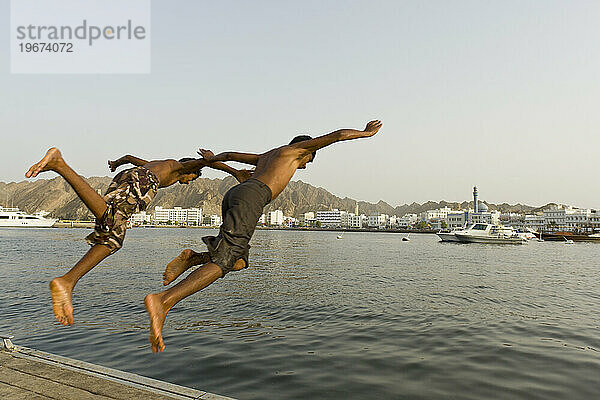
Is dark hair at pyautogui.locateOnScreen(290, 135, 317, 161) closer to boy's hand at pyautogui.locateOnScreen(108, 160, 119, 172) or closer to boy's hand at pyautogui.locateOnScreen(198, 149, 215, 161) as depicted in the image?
boy's hand at pyautogui.locateOnScreen(198, 149, 215, 161)

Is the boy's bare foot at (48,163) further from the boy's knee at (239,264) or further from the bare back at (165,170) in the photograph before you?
the boy's knee at (239,264)

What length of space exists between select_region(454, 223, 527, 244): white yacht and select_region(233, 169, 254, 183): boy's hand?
327ft

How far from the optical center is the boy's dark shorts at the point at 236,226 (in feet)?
12.0

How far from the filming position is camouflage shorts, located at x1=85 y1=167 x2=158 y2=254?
3.81 m

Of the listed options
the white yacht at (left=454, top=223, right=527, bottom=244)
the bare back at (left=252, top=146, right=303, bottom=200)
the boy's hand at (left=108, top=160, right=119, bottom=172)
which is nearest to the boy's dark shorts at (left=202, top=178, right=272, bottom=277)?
the bare back at (left=252, top=146, right=303, bottom=200)

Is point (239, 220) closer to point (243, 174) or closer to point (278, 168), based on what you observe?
point (278, 168)

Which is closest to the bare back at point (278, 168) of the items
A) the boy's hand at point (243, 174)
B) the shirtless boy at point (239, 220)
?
the shirtless boy at point (239, 220)

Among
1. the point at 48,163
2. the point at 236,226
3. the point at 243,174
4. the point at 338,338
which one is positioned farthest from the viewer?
the point at 338,338

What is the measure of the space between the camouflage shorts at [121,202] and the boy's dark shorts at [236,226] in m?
0.77

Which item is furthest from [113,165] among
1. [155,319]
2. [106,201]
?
[155,319]

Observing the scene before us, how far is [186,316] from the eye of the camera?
16.5 m

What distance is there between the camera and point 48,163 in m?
3.43

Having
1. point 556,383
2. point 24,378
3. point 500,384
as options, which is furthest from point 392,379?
point 24,378

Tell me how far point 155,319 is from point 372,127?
252cm
